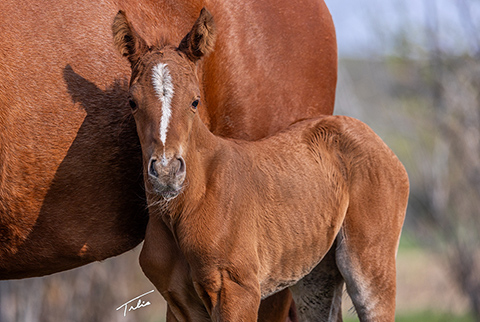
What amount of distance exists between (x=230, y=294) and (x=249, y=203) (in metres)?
0.50

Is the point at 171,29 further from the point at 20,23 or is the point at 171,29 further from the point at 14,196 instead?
the point at 14,196

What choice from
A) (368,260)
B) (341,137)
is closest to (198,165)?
(341,137)

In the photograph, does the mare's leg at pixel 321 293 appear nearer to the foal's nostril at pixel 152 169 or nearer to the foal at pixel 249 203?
the foal at pixel 249 203

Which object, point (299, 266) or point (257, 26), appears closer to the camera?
point (299, 266)

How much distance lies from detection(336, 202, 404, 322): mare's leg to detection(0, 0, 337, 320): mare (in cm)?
83

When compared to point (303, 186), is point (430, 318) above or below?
below

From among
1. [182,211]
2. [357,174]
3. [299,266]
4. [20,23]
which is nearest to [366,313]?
[299,266]

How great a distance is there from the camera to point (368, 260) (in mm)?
3572

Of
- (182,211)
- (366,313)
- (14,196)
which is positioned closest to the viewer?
(182,211)

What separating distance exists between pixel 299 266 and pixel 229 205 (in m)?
0.65

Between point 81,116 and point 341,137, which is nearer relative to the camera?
point 81,116

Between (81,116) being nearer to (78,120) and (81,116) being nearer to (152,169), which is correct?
(78,120)

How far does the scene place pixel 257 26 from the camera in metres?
3.87

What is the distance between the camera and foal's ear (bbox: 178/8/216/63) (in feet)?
10.1
